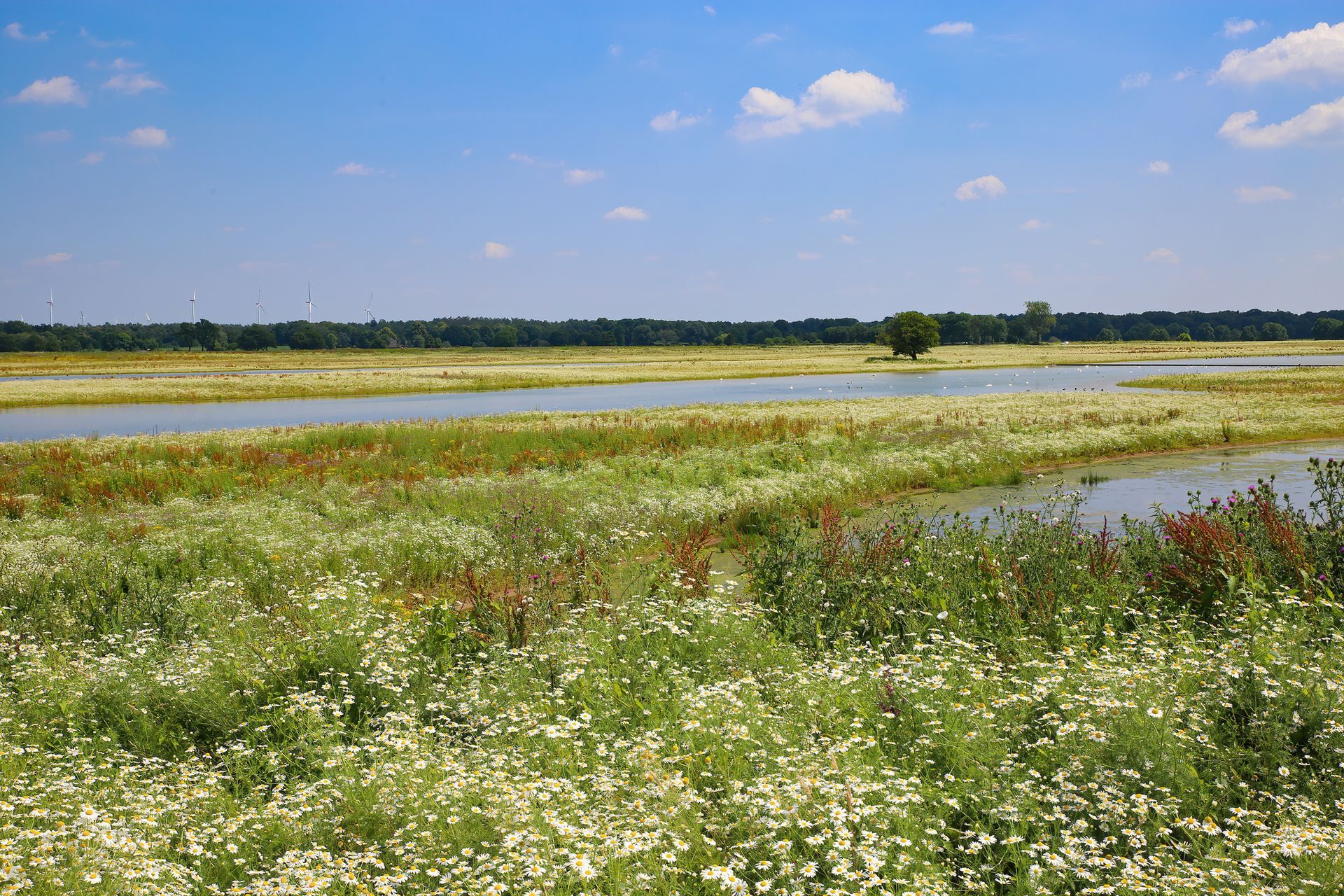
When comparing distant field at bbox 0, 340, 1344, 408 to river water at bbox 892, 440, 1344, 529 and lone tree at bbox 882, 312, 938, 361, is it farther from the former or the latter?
river water at bbox 892, 440, 1344, 529

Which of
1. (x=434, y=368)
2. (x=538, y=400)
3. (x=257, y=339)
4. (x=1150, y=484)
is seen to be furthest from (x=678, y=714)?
(x=257, y=339)

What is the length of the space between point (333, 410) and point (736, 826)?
54367mm

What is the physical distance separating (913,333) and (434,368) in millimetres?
68955

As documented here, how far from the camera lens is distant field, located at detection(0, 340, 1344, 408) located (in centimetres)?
7081

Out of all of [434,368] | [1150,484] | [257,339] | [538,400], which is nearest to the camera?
[1150,484]

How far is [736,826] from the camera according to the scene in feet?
15.8

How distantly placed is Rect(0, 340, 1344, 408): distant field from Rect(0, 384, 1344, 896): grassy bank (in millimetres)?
62488

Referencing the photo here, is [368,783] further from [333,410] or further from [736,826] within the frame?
[333,410]

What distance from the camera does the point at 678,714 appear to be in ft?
21.2

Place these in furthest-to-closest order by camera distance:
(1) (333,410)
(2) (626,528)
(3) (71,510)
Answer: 1. (1) (333,410)
2. (3) (71,510)
3. (2) (626,528)

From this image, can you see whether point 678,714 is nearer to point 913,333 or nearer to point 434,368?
point 434,368

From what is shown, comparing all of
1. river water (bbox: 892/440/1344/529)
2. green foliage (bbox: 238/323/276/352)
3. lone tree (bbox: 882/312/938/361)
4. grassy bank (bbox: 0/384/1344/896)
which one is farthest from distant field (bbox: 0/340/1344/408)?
grassy bank (bbox: 0/384/1344/896)

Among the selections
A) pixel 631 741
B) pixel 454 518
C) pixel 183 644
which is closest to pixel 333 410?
pixel 454 518

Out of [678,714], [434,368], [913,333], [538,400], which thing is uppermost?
[913,333]
